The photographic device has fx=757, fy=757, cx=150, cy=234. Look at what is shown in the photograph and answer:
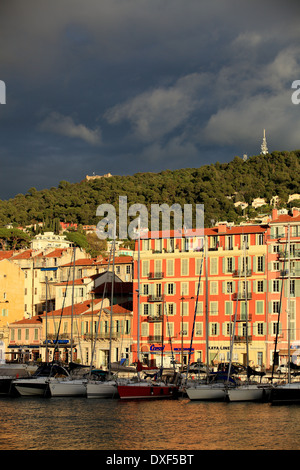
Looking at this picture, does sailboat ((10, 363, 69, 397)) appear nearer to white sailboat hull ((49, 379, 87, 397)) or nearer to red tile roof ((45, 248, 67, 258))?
white sailboat hull ((49, 379, 87, 397))

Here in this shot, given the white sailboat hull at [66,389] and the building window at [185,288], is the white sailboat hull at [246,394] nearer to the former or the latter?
the white sailboat hull at [66,389]

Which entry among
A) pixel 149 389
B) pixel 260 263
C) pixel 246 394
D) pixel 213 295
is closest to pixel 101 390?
pixel 149 389

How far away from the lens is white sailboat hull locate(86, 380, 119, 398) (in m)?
55.5

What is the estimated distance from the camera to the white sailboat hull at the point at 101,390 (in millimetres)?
55469

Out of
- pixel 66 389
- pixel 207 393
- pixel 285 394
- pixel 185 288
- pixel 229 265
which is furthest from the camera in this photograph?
pixel 185 288

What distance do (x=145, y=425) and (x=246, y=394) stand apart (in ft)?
40.1

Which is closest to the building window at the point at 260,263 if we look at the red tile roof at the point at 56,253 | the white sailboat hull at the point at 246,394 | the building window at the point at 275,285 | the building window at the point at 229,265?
the building window at the point at 275,285

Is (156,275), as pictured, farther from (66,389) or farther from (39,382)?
(66,389)

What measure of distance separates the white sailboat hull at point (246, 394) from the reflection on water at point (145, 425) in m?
0.63

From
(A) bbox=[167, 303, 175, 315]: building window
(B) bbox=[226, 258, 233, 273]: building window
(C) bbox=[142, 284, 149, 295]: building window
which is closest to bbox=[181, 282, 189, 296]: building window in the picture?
(A) bbox=[167, 303, 175, 315]: building window

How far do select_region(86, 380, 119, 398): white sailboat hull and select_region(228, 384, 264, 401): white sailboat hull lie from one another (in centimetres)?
876

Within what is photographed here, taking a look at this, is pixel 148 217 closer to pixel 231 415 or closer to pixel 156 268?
pixel 156 268

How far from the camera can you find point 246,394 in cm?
5269

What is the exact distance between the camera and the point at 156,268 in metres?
84.7
